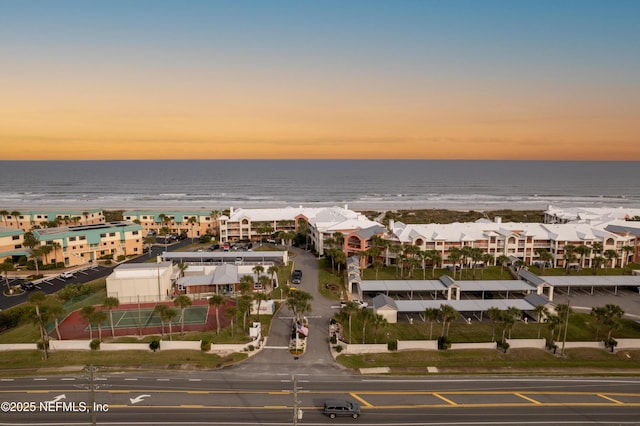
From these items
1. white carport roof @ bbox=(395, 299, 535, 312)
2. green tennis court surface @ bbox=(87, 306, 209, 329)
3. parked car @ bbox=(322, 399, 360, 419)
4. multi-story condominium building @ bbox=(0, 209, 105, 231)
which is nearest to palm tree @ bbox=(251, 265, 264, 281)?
green tennis court surface @ bbox=(87, 306, 209, 329)

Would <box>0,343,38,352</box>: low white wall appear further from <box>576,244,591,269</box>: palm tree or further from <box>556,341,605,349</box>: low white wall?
<box>576,244,591,269</box>: palm tree

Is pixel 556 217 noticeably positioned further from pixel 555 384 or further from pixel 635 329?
pixel 555 384

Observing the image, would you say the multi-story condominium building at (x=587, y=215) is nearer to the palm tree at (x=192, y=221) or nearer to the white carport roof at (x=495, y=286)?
the white carport roof at (x=495, y=286)

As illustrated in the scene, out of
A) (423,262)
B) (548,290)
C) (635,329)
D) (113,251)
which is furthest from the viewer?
(113,251)

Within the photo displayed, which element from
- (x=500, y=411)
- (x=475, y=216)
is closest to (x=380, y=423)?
(x=500, y=411)

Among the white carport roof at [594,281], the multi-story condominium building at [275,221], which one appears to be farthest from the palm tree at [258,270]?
the white carport roof at [594,281]

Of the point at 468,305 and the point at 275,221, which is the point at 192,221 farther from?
the point at 468,305

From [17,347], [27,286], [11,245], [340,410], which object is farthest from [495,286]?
[11,245]
